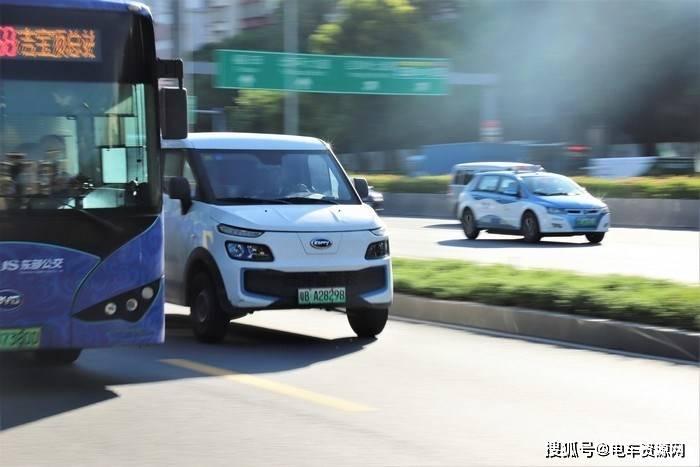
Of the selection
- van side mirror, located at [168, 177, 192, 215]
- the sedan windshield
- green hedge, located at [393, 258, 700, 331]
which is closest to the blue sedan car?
the sedan windshield

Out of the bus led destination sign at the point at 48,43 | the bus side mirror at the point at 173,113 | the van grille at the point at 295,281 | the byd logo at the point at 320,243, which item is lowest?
the van grille at the point at 295,281

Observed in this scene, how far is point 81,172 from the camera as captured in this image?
25.3 ft

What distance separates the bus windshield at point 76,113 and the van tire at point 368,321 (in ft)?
10.5

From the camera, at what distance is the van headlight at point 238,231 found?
9.80 m

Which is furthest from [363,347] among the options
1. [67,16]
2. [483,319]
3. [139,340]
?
[67,16]

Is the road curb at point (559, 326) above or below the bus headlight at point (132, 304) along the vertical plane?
below

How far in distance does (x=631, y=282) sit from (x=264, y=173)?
4049 mm

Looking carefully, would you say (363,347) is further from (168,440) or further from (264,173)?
(168,440)

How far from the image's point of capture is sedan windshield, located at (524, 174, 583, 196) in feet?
78.4

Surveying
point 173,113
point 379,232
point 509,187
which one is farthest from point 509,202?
point 173,113

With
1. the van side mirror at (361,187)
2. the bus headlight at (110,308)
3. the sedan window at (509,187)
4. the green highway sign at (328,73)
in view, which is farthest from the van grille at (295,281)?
the green highway sign at (328,73)

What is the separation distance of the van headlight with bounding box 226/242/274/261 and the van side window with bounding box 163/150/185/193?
145 cm

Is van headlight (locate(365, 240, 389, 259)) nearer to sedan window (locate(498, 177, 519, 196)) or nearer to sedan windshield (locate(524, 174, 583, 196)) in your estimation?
sedan windshield (locate(524, 174, 583, 196))

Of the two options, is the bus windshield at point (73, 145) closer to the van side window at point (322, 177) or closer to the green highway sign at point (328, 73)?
the van side window at point (322, 177)
